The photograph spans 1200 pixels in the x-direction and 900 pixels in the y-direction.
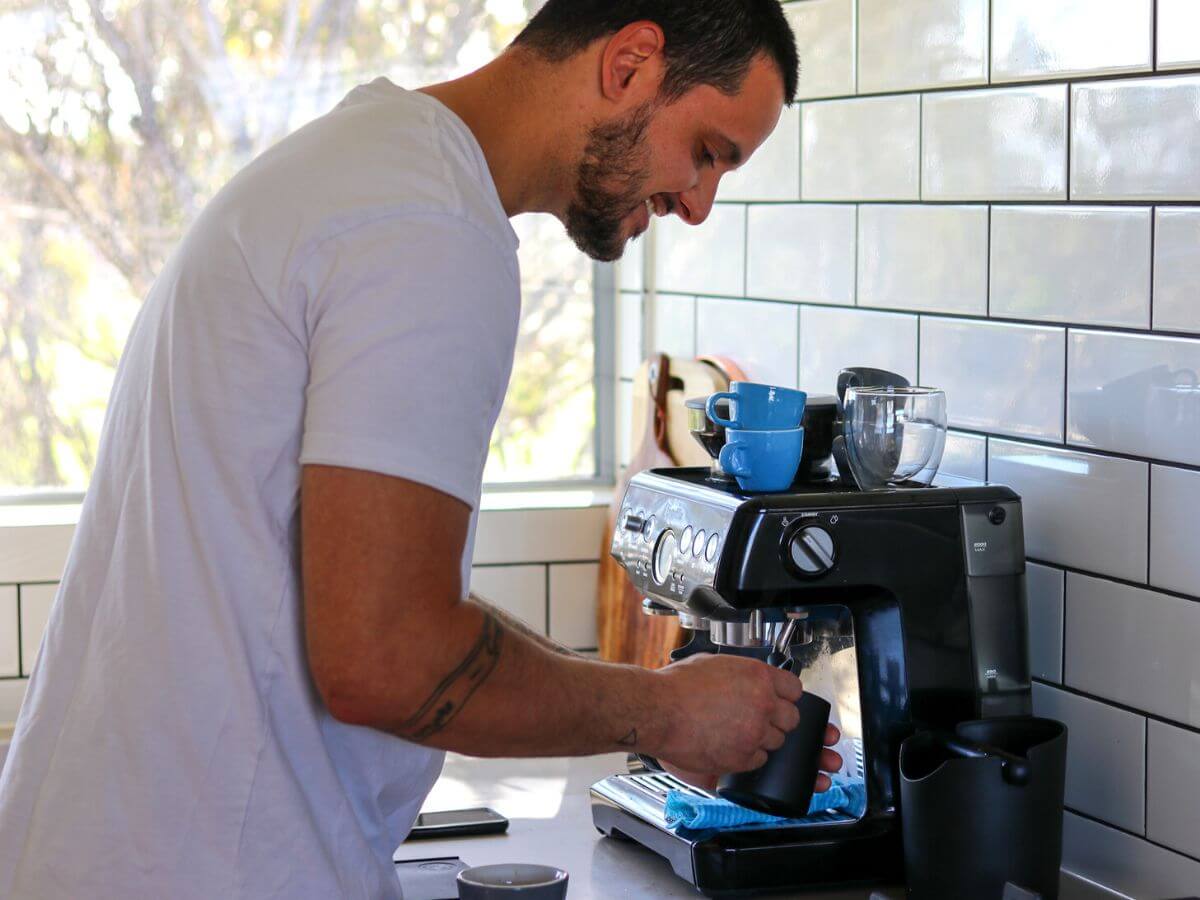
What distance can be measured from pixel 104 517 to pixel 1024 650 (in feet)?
2.48

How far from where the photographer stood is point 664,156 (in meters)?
1.02

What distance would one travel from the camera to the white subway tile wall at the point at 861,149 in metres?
1.50

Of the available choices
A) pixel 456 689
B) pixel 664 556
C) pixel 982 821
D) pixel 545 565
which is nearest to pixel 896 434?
pixel 664 556

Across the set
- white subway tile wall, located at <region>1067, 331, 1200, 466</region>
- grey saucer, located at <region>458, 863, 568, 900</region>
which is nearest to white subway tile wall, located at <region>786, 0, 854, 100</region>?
white subway tile wall, located at <region>1067, 331, 1200, 466</region>

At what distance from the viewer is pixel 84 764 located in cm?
89

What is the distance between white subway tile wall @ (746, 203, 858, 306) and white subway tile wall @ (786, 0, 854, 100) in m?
0.13

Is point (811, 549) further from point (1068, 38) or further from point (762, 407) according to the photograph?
point (1068, 38)

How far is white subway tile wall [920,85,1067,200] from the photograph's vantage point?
130 cm

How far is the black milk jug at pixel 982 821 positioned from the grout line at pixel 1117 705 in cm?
13

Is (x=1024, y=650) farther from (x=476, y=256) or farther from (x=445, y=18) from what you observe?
(x=445, y=18)

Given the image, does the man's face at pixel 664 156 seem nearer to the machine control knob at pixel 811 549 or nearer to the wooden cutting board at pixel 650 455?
the machine control knob at pixel 811 549

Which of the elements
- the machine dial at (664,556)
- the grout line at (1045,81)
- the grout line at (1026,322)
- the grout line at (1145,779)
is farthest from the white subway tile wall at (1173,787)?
the grout line at (1045,81)

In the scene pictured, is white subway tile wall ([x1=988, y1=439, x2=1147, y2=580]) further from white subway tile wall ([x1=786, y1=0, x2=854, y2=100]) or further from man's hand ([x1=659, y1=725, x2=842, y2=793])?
white subway tile wall ([x1=786, y1=0, x2=854, y2=100])

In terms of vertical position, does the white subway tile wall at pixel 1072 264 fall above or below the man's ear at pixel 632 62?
below
